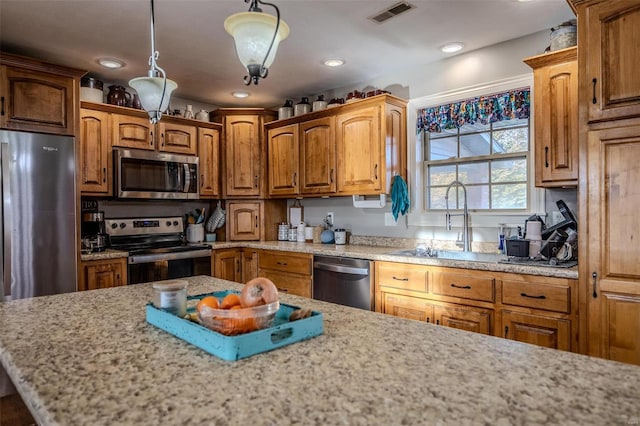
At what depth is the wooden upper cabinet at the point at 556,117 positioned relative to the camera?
2455 millimetres

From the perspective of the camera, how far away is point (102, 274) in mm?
3195

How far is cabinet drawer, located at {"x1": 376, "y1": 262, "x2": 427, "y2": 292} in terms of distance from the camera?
279cm

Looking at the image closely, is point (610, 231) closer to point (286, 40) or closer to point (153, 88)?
point (153, 88)

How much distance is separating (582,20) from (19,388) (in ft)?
8.97

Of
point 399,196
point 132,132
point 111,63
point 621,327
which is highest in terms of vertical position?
point 111,63

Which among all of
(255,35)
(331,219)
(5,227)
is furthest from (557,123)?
(5,227)

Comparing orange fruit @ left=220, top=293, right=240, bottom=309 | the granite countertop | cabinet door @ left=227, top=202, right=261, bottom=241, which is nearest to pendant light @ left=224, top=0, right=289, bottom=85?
orange fruit @ left=220, top=293, right=240, bottom=309

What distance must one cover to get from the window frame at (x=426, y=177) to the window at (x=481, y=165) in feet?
0.15

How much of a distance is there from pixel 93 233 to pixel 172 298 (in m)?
2.76

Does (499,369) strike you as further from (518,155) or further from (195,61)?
(195,61)

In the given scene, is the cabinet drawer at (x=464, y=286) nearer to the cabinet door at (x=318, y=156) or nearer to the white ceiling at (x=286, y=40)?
the cabinet door at (x=318, y=156)

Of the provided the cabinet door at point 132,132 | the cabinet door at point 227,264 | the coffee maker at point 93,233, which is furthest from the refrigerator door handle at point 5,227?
the cabinet door at point 227,264

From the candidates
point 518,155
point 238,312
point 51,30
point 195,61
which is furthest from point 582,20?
point 51,30

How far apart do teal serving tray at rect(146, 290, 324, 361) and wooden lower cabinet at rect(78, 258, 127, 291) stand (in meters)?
2.29
